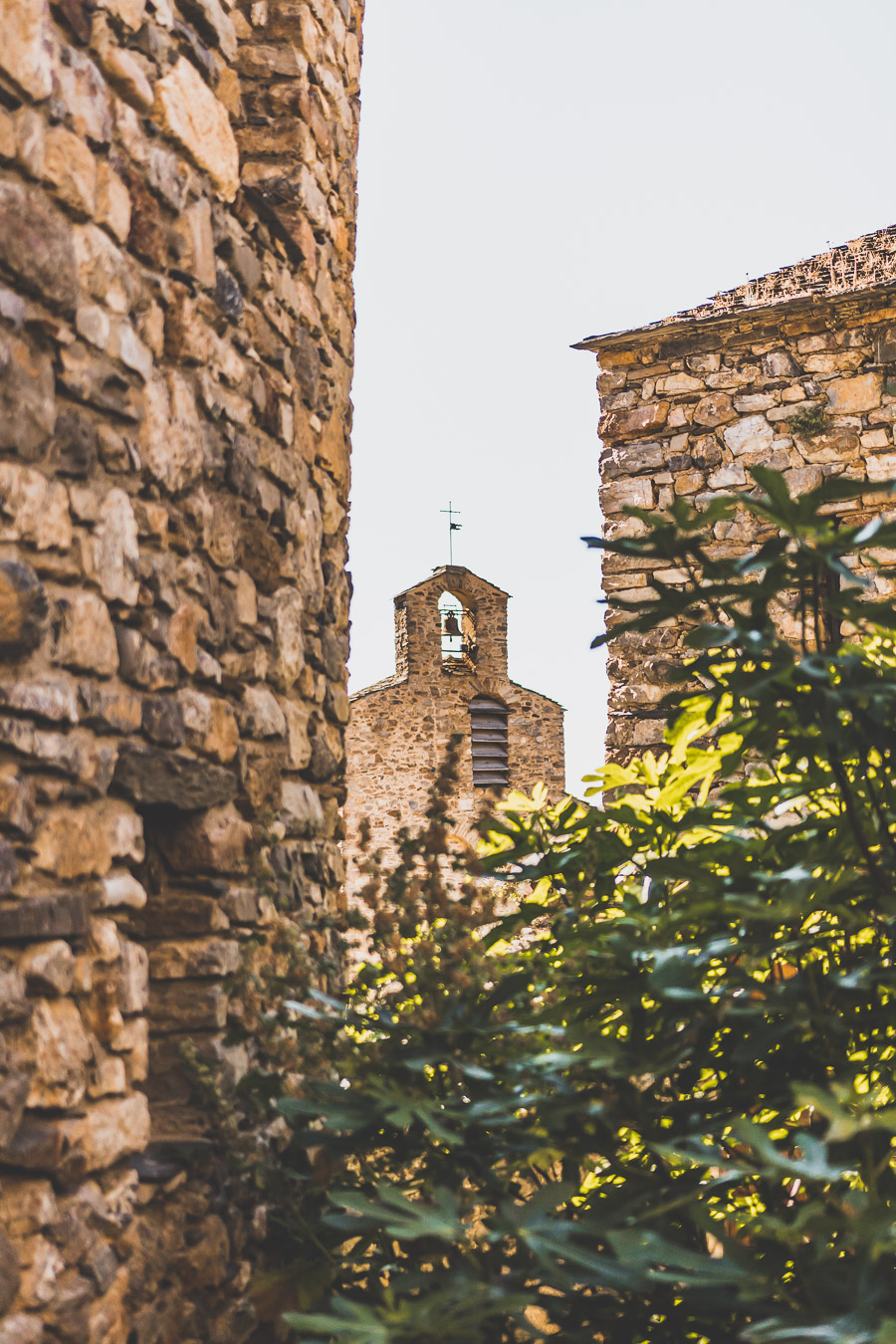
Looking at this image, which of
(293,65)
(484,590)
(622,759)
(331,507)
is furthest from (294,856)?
(484,590)

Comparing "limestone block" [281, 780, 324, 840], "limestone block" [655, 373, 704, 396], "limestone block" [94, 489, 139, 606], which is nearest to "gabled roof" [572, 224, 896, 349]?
"limestone block" [655, 373, 704, 396]

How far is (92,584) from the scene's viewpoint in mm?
1594

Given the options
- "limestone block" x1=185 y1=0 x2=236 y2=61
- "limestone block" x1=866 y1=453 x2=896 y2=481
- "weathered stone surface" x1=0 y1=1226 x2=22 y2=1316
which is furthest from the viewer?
"limestone block" x1=866 y1=453 x2=896 y2=481

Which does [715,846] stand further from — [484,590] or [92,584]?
[484,590]

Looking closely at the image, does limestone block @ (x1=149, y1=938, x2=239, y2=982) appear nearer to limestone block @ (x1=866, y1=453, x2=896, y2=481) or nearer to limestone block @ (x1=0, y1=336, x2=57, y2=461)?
limestone block @ (x1=0, y1=336, x2=57, y2=461)

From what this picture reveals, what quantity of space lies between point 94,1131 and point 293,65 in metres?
2.23

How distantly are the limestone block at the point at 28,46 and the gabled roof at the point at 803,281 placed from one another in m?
3.23

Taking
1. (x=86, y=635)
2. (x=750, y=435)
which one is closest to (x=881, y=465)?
(x=750, y=435)

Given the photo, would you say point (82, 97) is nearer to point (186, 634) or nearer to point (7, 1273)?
point (186, 634)

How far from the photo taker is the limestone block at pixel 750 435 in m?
4.34

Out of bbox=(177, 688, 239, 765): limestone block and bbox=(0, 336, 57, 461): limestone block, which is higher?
bbox=(0, 336, 57, 461): limestone block

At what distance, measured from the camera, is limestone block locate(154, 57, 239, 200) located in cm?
191

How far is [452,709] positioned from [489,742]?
2.91ft

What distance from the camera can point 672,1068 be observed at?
1439 millimetres
